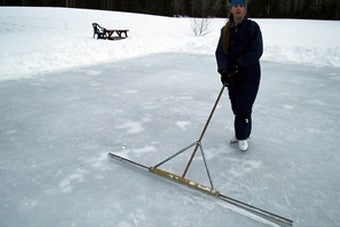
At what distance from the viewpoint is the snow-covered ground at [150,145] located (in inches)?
92.9

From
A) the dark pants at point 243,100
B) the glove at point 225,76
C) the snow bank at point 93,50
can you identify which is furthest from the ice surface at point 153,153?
the snow bank at point 93,50

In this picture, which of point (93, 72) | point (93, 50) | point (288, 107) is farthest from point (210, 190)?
point (93, 50)

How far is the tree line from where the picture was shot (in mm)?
31172

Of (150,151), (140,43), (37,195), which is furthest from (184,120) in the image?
(140,43)

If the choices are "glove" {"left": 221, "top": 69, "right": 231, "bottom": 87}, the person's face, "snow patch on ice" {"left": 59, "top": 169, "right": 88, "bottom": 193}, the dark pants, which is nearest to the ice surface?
"snow patch on ice" {"left": 59, "top": 169, "right": 88, "bottom": 193}

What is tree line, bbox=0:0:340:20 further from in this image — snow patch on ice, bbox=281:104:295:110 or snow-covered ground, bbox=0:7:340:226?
snow patch on ice, bbox=281:104:295:110

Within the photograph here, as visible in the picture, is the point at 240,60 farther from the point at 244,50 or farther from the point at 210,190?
the point at 210,190

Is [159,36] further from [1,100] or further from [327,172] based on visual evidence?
[327,172]

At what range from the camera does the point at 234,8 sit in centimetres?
282

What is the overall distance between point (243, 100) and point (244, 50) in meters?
0.48

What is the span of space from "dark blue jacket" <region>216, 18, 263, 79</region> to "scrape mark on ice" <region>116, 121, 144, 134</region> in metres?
1.40

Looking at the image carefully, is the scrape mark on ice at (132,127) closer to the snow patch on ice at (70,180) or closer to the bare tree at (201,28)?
the snow patch on ice at (70,180)

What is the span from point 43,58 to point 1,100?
323 centimetres

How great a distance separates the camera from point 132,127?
13.0ft
